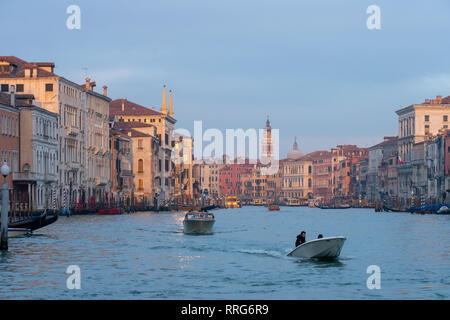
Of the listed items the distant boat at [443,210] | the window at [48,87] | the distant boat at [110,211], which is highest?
the window at [48,87]

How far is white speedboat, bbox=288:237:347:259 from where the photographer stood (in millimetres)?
30266

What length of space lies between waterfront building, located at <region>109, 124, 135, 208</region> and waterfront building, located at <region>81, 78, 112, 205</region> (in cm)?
188

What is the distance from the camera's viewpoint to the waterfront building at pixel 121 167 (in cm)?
10238

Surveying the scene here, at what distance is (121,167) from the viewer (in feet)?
348

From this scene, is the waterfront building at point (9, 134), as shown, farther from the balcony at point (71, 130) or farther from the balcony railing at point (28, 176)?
the balcony at point (71, 130)

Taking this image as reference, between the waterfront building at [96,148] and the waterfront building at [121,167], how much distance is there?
1876mm

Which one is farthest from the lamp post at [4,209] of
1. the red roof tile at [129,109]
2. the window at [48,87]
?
the red roof tile at [129,109]

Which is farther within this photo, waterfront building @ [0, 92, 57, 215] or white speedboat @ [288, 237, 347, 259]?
waterfront building @ [0, 92, 57, 215]

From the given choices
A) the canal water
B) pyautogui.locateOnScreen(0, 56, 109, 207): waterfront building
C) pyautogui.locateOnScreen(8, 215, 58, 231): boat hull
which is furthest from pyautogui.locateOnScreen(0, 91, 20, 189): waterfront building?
the canal water

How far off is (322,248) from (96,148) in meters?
65.8

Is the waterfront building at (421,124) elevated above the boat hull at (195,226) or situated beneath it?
elevated above

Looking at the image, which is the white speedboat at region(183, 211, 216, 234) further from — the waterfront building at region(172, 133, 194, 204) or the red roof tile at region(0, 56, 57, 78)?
the waterfront building at region(172, 133, 194, 204)
